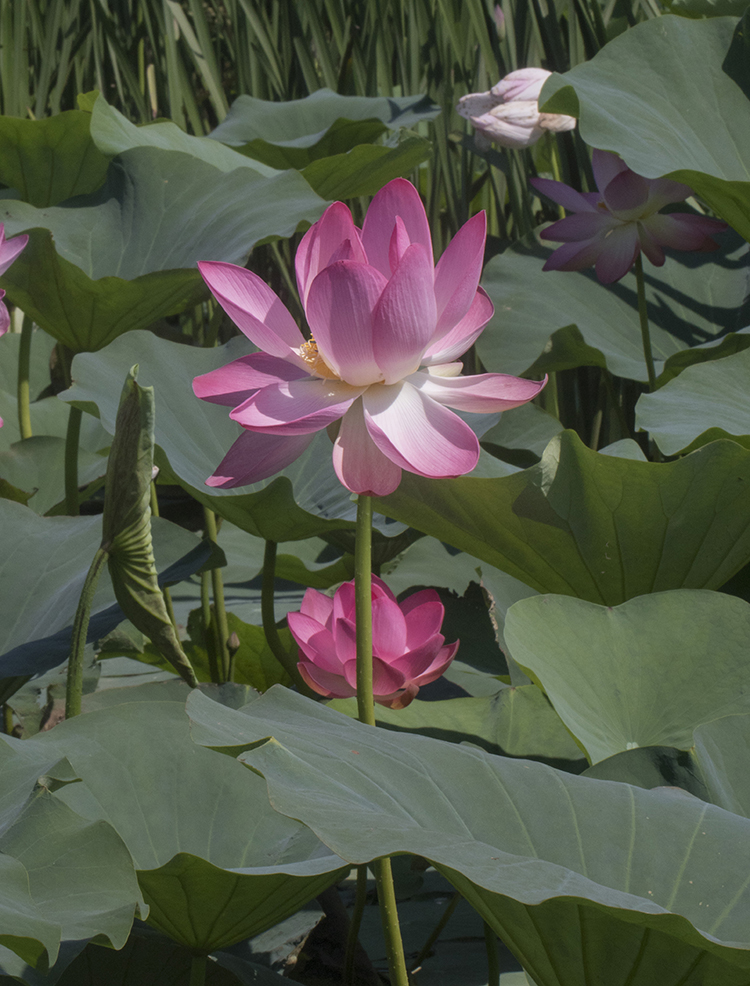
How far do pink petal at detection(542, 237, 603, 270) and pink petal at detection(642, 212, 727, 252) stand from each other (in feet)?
0.26

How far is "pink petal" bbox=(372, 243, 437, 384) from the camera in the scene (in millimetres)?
517

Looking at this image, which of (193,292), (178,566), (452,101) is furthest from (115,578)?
(452,101)

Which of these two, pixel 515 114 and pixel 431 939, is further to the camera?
pixel 515 114

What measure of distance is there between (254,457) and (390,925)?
305 mm

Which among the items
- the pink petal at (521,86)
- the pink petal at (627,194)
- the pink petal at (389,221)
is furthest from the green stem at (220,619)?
the pink petal at (521,86)

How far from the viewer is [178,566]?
979 mm

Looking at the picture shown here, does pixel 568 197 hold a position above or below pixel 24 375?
above

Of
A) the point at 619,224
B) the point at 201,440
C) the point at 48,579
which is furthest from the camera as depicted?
the point at 619,224

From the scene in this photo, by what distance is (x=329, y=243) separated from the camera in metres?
0.59


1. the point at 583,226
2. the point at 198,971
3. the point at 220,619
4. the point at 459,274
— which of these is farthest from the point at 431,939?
the point at 583,226

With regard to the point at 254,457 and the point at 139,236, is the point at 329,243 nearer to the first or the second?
the point at 254,457

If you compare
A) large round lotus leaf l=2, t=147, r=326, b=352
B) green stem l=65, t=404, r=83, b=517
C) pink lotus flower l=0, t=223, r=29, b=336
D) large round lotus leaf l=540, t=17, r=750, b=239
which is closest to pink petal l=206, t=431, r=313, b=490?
pink lotus flower l=0, t=223, r=29, b=336

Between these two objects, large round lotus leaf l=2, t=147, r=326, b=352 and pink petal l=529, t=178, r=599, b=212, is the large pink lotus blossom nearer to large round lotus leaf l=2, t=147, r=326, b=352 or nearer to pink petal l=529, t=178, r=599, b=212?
large round lotus leaf l=2, t=147, r=326, b=352

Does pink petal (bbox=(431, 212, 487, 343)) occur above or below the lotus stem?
above
